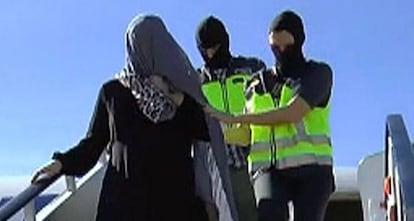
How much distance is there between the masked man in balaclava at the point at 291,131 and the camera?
646 centimetres

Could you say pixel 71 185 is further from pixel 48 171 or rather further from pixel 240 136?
pixel 48 171

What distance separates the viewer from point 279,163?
6586 millimetres

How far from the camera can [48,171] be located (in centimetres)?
555

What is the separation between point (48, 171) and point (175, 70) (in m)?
0.84

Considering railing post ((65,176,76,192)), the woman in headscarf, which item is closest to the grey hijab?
the woman in headscarf

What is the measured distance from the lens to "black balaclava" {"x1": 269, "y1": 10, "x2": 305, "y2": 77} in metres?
6.66

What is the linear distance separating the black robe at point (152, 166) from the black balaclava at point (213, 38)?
186 cm

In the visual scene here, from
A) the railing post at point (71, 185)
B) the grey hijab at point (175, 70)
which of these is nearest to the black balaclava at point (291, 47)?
the grey hijab at point (175, 70)

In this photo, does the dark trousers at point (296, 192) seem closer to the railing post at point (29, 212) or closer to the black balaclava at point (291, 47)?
the black balaclava at point (291, 47)

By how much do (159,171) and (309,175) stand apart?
4.95 ft

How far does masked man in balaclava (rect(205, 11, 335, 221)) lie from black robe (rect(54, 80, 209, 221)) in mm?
1078

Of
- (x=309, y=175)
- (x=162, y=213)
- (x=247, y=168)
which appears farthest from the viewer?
(x=247, y=168)

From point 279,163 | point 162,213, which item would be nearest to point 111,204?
point 162,213

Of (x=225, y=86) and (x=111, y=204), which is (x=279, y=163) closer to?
(x=225, y=86)
